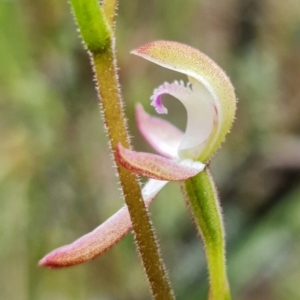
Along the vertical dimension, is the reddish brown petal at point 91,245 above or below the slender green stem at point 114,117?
below

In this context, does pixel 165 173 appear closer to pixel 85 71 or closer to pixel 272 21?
pixel 85 71

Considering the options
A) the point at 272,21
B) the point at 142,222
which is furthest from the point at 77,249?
the point at 272,21

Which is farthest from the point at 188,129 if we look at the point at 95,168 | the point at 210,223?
the point at 95,168

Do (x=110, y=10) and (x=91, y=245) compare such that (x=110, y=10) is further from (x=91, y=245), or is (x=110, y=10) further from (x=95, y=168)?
(x=95, y=168)

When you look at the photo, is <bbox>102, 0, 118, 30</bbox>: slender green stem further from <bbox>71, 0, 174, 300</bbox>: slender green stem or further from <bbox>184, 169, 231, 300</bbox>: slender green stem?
<bbox>184, 169, 231, 300</bbox>: slender green stem

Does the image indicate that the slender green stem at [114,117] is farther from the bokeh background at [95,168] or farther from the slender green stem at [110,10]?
the bokeh background at [95,168]

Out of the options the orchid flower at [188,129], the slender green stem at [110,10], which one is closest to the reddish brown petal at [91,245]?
the orchid flower at [188,129]

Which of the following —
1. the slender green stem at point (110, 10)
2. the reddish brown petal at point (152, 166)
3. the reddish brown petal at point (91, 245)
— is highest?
the slender green stem at point (110, 10)

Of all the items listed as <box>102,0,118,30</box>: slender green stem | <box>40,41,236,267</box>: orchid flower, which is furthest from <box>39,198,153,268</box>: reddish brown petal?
<box>102,0,118,30</box>: slender green stem
